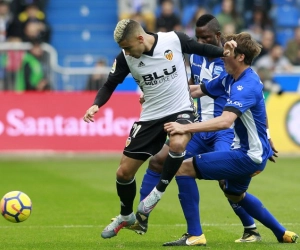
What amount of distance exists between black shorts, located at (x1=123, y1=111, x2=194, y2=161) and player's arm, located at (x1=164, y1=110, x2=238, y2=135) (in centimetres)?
65

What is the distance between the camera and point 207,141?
9125 mm

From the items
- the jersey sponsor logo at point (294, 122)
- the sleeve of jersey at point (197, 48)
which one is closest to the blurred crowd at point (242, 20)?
the jersey sponsor logo at point (294, 122)

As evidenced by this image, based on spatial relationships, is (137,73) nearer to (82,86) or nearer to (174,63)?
(174,63)

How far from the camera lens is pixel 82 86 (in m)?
19.8

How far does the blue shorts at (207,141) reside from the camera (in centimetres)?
902

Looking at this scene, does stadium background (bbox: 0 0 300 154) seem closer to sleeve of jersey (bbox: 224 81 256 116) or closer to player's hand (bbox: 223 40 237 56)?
player's hand (bbox: 223 40 237 56)

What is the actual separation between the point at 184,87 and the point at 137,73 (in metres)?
0.51

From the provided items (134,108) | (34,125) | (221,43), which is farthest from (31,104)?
(221,43)

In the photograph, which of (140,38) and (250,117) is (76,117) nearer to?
(140,38)

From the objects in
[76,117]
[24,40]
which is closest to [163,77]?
[76,117]

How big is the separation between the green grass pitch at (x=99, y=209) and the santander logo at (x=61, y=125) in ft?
3.66

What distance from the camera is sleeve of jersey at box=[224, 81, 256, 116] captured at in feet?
24.9

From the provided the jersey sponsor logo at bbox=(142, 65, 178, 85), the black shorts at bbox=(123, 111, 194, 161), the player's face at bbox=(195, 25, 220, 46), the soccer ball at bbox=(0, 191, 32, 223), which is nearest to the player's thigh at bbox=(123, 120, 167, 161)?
the black shorts at bbox=(123, 111, 194, 161)

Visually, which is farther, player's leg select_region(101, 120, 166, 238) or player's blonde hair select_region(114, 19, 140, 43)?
player's leg select_region(101, 120, 166, 238)
